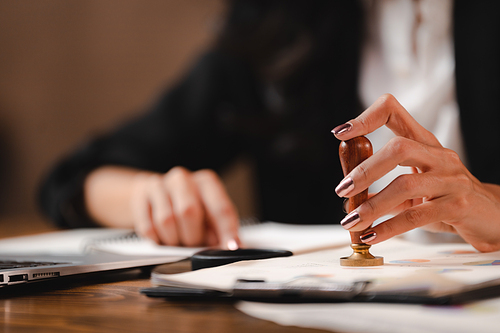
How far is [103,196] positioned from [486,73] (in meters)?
0.92

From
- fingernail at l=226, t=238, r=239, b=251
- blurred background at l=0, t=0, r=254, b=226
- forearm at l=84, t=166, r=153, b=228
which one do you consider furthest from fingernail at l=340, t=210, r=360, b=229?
blurred background at l=0, t=0, r=254, b=226

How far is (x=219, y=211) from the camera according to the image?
0.65m

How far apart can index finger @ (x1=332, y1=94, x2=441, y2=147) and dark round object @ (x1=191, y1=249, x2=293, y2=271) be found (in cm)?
14

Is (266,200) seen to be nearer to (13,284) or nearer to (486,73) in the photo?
(486,73)

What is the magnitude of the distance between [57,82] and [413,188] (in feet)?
7.43

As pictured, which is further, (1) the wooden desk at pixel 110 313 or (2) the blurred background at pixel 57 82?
(2) the blurred background at pixel 57 82

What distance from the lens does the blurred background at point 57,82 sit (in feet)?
6.98

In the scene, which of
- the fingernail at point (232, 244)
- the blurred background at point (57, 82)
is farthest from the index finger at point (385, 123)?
the blurred background at point (57, 82)

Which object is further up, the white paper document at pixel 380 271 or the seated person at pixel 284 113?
the seated person at pixel 284 113

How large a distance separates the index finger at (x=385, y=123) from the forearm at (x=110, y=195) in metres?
0.70

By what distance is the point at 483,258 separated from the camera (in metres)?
0.38

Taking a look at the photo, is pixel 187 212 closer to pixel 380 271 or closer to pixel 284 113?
pixel 380 271

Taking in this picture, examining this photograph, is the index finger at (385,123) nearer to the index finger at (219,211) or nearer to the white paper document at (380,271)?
the white paper document at (380,271)

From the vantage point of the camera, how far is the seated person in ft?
2.49
